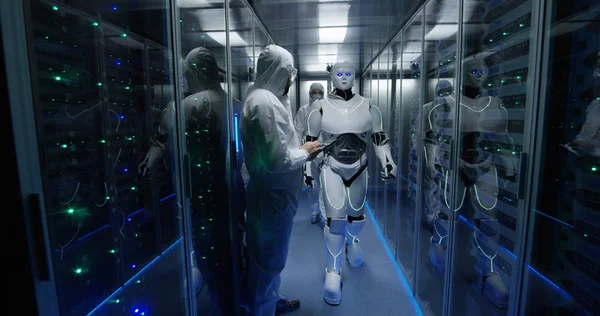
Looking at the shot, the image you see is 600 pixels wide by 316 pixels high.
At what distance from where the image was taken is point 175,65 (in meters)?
1.39

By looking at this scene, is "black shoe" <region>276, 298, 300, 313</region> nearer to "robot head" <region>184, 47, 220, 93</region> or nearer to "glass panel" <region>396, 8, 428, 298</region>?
"glass panel" <region>396, 8, 428, 298</region>

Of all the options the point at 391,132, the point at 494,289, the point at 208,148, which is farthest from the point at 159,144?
the point at 391,132

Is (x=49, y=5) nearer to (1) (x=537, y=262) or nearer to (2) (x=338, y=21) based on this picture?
(2) (x=338, y=21)

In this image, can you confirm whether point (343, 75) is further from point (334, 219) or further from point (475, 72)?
point (334, 219)

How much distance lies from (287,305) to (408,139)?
1.97 meters

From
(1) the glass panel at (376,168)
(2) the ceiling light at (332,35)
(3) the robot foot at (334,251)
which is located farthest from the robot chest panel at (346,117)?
(1) the glass panel at (376,168)

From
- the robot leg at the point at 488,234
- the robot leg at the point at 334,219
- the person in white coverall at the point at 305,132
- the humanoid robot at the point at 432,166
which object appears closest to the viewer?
the robot leg at the point at 488,234

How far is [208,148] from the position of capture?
179 centimetres

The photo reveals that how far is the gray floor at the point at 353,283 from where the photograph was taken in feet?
7.63

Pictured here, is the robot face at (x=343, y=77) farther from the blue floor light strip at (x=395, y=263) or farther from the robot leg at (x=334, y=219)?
the blue floor light strip at (x=395, y=263)

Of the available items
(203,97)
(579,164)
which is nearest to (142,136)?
(203,97)

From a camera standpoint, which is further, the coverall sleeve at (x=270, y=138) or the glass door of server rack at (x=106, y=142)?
the coverall sleeve at (x=270, y=138)

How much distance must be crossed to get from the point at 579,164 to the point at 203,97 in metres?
2.22

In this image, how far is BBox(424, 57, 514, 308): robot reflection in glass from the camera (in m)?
1.76
